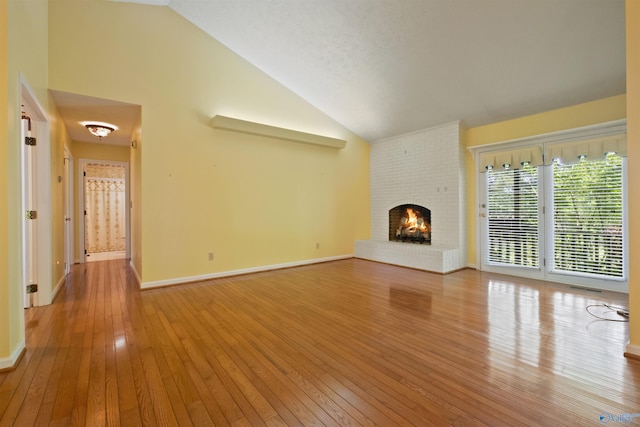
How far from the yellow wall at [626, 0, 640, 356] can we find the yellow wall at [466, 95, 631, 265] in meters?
2.22

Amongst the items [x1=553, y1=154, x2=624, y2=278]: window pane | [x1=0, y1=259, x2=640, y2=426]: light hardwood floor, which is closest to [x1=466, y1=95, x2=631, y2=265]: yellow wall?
[x1=553, y1=154, x2=624, y2=278]: window pane

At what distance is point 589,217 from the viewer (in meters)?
4.04

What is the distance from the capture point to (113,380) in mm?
1904

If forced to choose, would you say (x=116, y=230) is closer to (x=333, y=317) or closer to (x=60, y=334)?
(x=60, y=334)

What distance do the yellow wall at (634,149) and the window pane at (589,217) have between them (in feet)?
7.19

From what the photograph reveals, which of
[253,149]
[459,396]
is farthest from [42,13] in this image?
[459,396]

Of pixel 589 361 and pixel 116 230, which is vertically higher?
pixel 116 230

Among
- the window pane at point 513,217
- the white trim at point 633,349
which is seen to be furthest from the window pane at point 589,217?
the white trim at point 633,349

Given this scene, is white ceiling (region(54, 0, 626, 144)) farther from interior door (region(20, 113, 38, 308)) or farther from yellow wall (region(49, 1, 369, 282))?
interior door (region(20, 113, 38, 308))

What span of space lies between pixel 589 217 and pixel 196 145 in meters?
5.85

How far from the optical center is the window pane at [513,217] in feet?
15.1

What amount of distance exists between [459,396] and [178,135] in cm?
463

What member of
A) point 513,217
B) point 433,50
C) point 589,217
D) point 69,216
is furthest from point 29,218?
point 589,217

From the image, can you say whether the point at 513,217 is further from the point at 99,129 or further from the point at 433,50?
the point at 99,129
